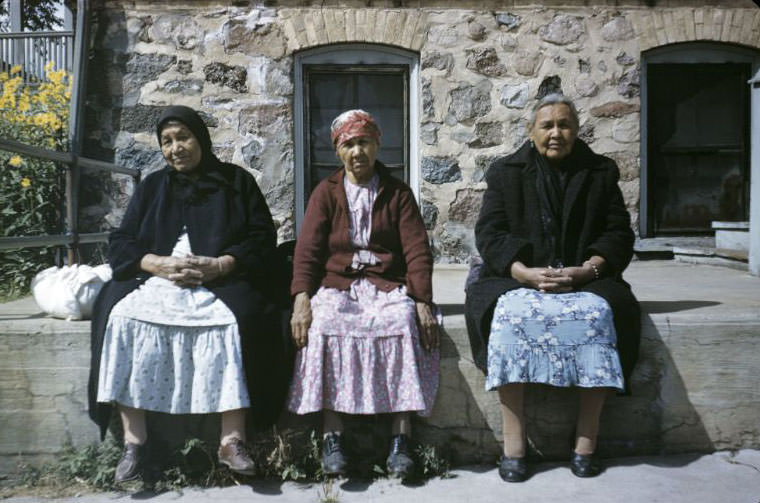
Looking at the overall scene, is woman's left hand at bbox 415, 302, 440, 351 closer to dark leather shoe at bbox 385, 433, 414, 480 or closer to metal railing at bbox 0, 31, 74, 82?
dark leather shoe at bbox 385, 433, 414, 480

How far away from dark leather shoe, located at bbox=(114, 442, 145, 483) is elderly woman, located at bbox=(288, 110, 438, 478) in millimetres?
560

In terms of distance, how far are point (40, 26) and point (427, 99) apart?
43.8ft

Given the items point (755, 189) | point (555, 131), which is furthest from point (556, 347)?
point (755, 189)

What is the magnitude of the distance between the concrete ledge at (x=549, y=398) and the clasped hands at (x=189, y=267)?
1.30 ft

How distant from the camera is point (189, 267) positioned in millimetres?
2414

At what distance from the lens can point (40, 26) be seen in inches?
586

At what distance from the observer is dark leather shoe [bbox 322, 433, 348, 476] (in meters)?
2.32

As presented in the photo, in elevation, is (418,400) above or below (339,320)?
below

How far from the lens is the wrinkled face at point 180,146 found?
2.51 metres

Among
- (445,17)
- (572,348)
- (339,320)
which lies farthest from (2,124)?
(572,348)

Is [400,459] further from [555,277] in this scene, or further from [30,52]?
[30,52]

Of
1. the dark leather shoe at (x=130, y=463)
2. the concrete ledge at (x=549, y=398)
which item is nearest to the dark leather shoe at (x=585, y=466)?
the concrete ledge at (x=549, y=398)

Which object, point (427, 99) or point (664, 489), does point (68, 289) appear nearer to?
point (664, 489)

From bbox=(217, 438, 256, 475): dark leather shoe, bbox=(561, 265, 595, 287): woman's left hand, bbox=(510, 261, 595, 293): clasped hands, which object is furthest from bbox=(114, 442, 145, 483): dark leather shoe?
bbox=(561, 265, 595, 287): woman's left hand
